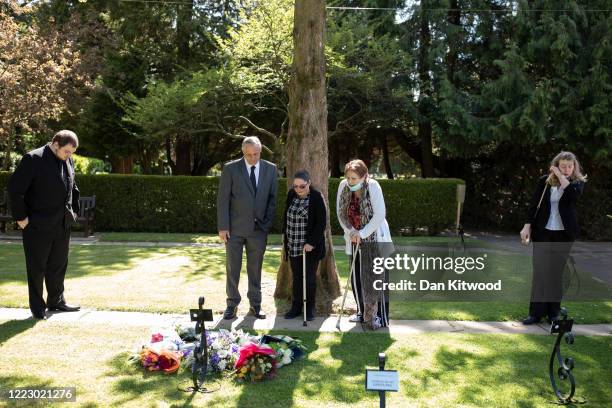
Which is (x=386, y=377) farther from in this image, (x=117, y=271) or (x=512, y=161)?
(x=512, y=161)

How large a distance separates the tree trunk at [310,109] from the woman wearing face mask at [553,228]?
236 cm

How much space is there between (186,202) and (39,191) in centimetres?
922

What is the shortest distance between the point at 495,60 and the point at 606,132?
3.28 meters

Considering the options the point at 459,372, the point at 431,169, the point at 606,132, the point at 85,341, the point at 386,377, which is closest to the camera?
the point at 386,377

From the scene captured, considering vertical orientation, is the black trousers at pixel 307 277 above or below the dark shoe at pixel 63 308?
above

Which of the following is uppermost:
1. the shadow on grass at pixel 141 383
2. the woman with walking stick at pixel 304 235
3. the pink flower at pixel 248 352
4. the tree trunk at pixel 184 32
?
the tree trunk at pixel 184 32

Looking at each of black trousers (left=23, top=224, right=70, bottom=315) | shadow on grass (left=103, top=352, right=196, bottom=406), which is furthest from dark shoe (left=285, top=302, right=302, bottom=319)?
black trousers (left=23, top=224, right=70, bottom=315)

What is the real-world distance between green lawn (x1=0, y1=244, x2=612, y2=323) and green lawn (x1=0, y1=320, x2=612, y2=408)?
0.98 metres

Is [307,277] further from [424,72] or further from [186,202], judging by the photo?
[424,72]

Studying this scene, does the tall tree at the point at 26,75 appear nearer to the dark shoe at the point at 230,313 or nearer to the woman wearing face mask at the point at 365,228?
the dark shoe at the point at 230,313

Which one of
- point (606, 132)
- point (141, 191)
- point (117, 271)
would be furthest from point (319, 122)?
point (606, 132)

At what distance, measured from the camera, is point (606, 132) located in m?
14.6

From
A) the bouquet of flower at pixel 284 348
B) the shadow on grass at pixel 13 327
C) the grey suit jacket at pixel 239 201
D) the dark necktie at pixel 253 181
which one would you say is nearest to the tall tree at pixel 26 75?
the shadow on grass at pixel 13 327

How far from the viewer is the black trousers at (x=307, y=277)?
6.44 meters
